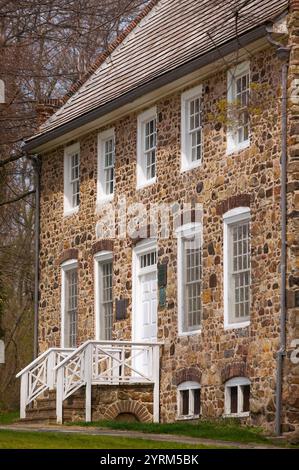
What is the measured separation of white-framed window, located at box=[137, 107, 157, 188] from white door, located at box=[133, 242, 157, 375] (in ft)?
5.05

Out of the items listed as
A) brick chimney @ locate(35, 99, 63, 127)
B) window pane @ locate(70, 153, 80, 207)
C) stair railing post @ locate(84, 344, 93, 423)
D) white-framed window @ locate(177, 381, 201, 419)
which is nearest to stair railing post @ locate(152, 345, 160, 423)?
white-framed window @ locate(177, 381, 201, 419)

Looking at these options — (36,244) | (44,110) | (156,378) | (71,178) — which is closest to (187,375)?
(156,378)

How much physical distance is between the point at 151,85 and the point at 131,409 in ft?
20.2

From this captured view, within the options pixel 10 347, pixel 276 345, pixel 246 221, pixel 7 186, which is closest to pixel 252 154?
pixel 246 221

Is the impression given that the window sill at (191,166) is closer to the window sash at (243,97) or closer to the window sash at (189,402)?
the window sash at (243,97)

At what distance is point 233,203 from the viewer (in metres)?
28.0

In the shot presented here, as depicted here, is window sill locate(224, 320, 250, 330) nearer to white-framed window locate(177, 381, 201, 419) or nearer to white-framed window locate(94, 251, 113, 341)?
white-framed window locate(177, 381, 201, 419)

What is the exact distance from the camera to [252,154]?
27.5 metres

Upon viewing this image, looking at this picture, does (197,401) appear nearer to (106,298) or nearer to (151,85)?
(106,298)

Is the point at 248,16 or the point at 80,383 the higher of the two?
the point at 248,16

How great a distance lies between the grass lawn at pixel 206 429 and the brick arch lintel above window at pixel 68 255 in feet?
21.0
